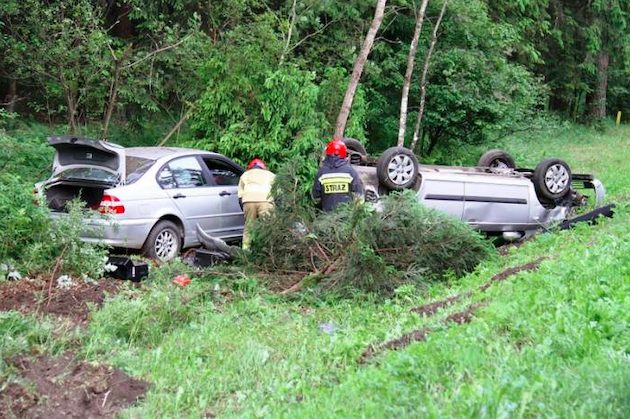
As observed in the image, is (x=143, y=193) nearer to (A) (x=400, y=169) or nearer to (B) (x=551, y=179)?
(A) (x=400, y=169)

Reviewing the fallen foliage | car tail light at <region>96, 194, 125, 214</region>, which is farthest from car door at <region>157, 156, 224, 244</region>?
the fallen foliage

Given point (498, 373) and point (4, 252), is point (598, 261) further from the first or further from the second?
point (4, 252)

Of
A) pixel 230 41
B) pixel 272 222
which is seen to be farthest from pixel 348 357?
pixel 230 41

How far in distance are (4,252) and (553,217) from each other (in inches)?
321

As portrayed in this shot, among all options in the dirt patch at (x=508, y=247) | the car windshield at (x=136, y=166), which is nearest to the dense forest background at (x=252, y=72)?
the car windshield at (x=136, y=166)

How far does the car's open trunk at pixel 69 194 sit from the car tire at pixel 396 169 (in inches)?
152

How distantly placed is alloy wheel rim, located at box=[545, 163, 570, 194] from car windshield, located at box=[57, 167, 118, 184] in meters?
6.65

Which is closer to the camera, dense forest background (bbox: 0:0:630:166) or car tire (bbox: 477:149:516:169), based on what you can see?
car tire (bbox: 477:149:516:169)

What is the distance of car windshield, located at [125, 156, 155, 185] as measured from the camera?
10031mm

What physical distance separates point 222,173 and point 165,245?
177 centimetres

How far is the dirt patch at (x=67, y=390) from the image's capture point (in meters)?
4.75

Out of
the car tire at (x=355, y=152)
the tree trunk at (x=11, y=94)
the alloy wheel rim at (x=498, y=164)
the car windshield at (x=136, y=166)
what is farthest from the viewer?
the tree trunk at (x=11, y=94)

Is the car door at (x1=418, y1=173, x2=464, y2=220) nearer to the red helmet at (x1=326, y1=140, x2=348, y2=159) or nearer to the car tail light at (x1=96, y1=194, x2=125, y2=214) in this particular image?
the red helmet at (x1=326, y1=140, x2=348, y2=159)

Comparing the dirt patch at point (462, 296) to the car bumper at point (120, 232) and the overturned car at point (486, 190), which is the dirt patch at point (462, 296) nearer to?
the overturned car at point (486, 190)
